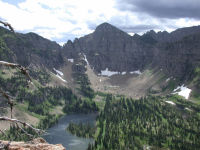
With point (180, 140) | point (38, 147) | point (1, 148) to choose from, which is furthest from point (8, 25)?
point (180, 140)

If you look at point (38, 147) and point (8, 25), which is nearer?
point (8, 25)

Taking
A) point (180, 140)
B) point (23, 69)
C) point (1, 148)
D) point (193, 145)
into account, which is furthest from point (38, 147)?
point (180, 140)

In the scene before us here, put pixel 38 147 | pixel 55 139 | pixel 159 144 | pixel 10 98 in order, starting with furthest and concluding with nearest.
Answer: pixel 55 139
pixel 159 144
pixel 38 147
pixel 10 98

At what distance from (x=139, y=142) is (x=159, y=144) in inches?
599

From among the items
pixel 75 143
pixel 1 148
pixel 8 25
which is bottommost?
pixel 75 143

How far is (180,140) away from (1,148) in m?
193

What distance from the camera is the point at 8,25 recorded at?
41.1ft

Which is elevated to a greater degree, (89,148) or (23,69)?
(23,69)

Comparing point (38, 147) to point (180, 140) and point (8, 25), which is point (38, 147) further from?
point (180, 140)

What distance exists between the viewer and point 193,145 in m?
173

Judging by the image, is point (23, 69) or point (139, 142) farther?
point (139, 142)

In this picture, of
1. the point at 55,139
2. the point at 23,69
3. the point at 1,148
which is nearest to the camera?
the point at 23,69

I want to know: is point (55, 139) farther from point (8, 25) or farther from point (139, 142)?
point (8, 25)

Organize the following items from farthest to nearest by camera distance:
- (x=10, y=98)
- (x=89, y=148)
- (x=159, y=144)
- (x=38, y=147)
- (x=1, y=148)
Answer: (x=159, y=144), (x=89, y=148), (x=38, y=147), (x=1, y=148), (x=10, y=98)
